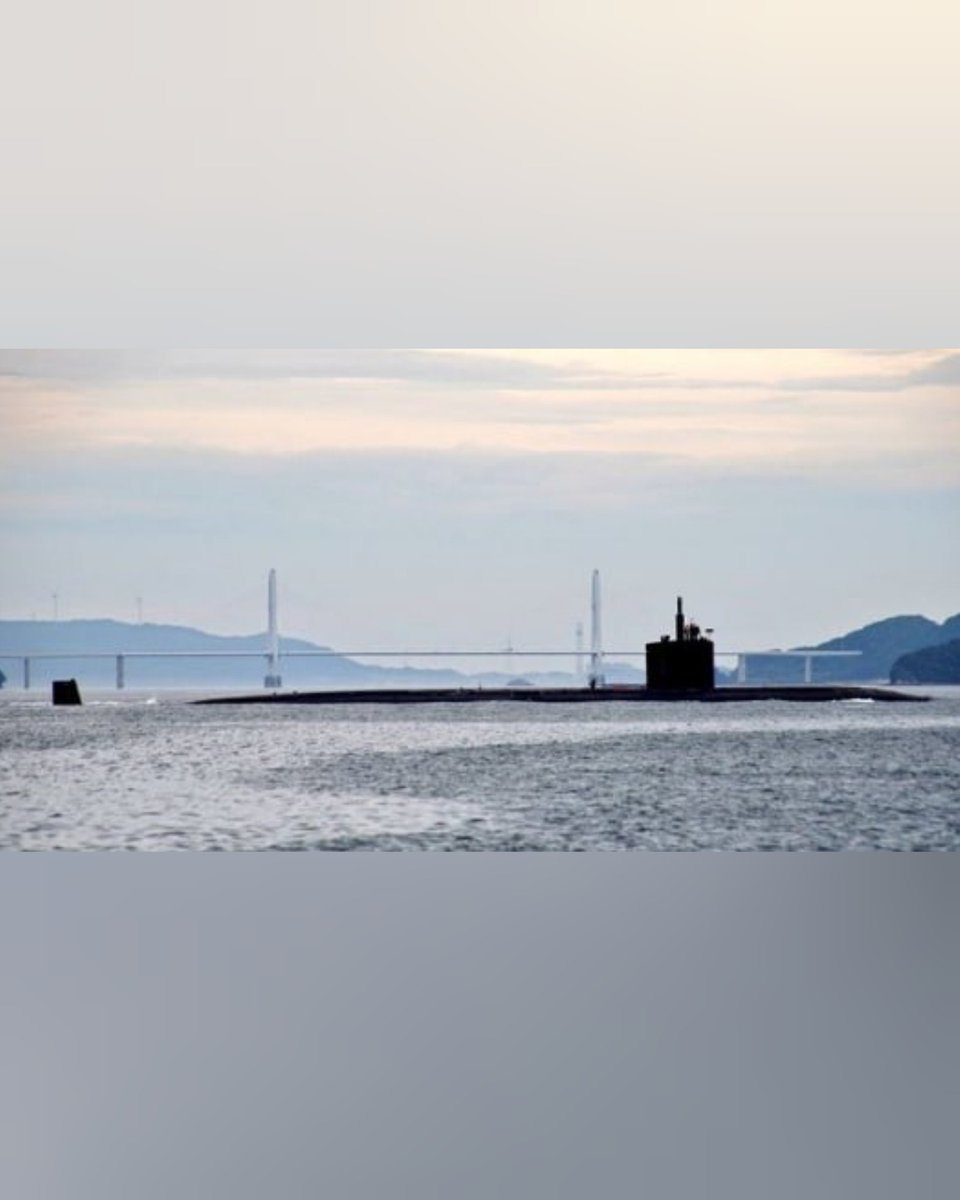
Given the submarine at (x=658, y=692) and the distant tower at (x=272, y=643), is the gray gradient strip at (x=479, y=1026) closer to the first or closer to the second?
the submarine at (x=658, y=692)

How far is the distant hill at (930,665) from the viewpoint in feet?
26.0

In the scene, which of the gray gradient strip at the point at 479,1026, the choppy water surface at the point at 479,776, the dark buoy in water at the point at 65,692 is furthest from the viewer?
the dark buoy in water at the point at 65,692

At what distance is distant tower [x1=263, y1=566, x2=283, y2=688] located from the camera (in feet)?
26.1

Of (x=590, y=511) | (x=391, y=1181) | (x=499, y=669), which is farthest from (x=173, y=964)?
(x=590, y=511)

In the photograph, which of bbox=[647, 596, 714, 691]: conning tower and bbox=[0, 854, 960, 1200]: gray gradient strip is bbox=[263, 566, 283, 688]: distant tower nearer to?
bbox=[0, 854, 960, 1200]: gray gradient strip

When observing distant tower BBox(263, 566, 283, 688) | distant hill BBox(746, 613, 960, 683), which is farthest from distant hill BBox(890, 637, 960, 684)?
distant tower BBox(263, 566, 283, 688)

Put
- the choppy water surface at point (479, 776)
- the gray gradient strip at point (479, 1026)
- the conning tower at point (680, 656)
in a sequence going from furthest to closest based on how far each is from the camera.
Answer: the conning tower at point (680, 656)
the choppy water surface at point (479, 776)
the gray gradient strip at point (479, 1026)

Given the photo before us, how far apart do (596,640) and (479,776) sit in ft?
2.20

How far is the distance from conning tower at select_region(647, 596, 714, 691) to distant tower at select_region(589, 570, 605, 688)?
202 mm

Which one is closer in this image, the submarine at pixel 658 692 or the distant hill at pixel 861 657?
the submarine at pixel 658 692

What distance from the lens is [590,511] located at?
8211mm

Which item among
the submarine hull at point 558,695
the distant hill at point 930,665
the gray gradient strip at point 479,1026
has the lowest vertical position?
the gray gradient strip at point 479,1026

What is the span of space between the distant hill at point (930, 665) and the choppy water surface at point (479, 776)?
11 centimetres

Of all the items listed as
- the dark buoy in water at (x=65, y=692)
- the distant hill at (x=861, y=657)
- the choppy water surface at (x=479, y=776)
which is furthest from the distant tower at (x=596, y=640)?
the dark buoy in water at (x=65, y=692)
